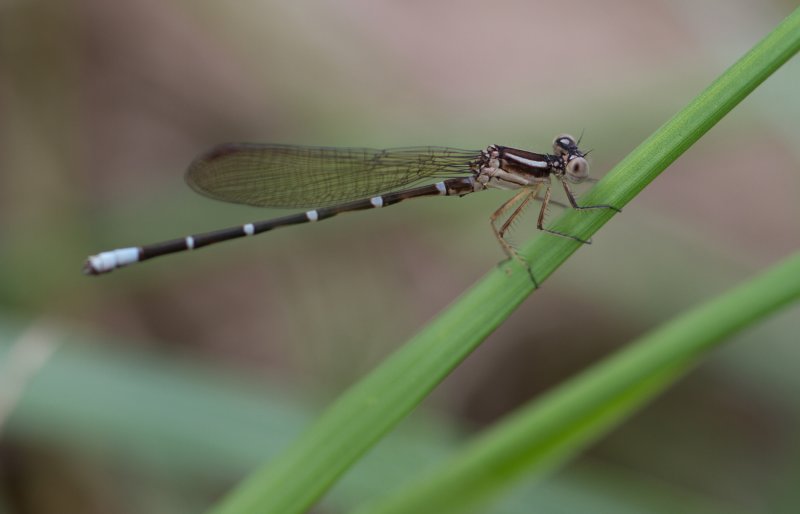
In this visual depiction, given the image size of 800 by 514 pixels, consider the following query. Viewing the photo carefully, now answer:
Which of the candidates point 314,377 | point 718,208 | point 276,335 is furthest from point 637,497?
point 718,208

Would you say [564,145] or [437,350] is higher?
[564,145]

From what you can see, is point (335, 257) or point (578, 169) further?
point (335, 257)

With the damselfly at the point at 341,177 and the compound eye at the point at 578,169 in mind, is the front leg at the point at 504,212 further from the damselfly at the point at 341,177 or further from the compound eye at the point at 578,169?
the compound eye at the point at 578,169

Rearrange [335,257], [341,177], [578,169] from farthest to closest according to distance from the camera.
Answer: [335,257] < [341,177] < [578,169]

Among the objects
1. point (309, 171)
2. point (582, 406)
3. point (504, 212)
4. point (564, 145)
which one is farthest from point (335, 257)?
point (582, 406)

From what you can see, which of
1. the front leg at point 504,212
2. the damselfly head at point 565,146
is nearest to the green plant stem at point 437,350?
the front leg at point 504,212

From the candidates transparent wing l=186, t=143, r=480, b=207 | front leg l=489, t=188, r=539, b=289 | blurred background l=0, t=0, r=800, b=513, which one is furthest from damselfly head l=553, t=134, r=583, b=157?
blurred background l=0, t=0, r=800, b=513

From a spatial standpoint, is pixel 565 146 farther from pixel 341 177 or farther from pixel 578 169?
pixel 341 177
